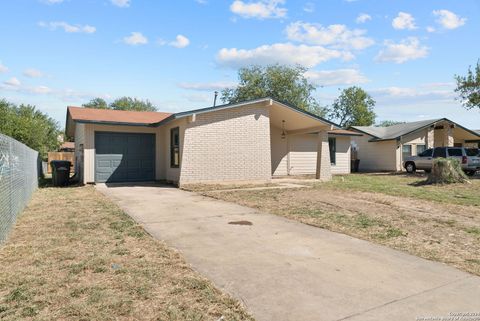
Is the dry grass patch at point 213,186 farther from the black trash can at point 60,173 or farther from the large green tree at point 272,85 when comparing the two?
the large green tree at point 272,85

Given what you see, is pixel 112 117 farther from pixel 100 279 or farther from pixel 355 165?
pixel 355 165

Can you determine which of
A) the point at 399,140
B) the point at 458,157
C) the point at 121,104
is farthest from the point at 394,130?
the point at 121,104

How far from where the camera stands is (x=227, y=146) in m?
14.7

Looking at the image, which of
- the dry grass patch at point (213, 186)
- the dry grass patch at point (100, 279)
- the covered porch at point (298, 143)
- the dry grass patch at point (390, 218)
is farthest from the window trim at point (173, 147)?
the dry grass patch at point (100, 279)

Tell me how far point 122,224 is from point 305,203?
4.93 metres

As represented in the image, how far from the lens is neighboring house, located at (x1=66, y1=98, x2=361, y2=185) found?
14156 mm

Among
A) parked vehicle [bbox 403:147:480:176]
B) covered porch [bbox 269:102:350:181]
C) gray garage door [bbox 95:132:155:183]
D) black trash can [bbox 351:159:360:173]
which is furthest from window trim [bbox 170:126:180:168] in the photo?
black trash can [bbox 351:159:360:173]

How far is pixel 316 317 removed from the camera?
311cm

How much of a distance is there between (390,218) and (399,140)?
2021cm

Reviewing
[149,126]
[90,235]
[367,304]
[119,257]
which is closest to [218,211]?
[90,235]

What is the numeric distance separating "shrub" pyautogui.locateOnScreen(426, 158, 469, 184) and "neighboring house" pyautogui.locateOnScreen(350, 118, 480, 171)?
404 inches

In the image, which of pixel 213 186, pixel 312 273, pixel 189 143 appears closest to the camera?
pixel 312 273

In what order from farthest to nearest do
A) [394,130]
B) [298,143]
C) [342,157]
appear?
1. [394,130]
2. [342,157]
3. [298,143]

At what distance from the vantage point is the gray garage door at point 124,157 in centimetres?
1539
